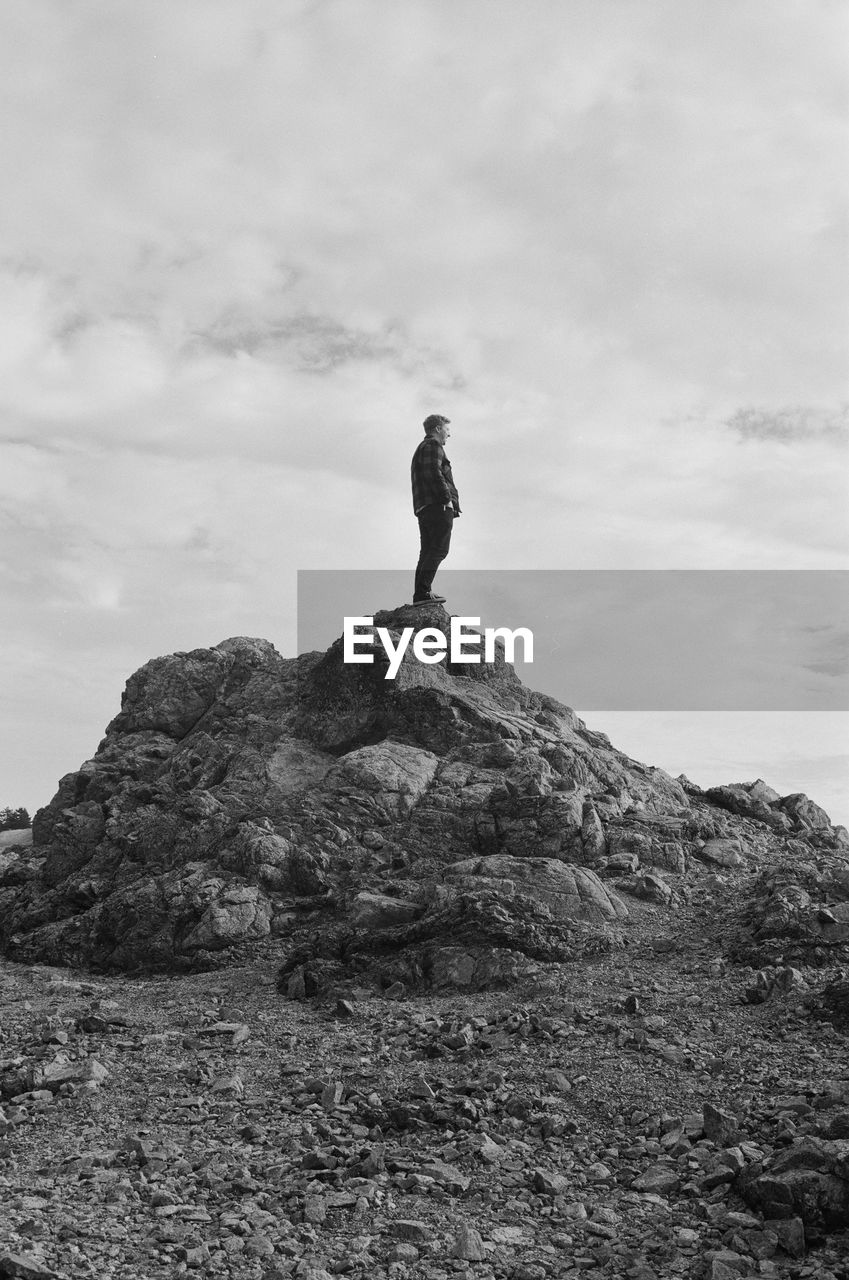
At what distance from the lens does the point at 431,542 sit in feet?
77.2

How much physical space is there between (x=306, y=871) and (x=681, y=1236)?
1042 centimetres

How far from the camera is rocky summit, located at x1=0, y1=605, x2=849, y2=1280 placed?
7.73m

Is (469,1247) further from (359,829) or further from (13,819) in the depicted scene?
(13,819)

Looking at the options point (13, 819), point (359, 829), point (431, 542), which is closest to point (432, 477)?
point (431, 542)

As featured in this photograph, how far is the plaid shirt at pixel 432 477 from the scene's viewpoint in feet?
75.5

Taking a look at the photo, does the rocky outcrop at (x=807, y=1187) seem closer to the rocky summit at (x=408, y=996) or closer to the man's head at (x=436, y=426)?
the rocky summit at (x=408, y=996)

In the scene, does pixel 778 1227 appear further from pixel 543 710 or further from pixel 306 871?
pixel 543 710

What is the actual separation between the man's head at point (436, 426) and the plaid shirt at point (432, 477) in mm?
115

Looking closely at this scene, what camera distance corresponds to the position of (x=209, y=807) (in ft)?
64.1

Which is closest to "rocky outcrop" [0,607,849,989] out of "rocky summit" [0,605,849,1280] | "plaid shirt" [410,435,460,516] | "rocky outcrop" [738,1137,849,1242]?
"rocky summit" [0,605,849,1280]

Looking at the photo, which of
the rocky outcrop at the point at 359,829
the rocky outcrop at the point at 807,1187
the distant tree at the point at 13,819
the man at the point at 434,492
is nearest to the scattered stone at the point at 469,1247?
the rocky outcrop at the point at 807,1187

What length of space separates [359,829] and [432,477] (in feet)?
28.2

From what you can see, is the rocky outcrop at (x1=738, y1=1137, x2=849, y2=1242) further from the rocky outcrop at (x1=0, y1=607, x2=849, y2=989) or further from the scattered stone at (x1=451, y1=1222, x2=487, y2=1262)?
the rocky outcrop at (x1=0, y1=607, x2=849, y2=989)

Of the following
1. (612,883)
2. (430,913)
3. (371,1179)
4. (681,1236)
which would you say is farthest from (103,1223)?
(612,883)
